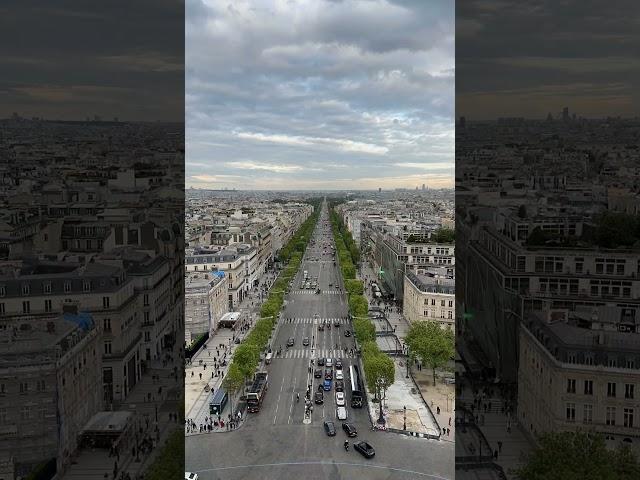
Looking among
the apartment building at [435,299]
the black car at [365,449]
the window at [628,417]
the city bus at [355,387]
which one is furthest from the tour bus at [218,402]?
the window at [628,417]

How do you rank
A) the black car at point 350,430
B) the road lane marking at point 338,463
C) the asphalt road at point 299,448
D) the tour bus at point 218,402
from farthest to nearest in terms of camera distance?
1. the tour bus at point 218,402
2. the black car at point 350,430
3. the asphalt road at point 299,448
4. the road lane marking at point 338,463

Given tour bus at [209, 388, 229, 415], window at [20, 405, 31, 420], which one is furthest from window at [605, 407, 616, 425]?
tour bus at [209, 388, 229, 415]

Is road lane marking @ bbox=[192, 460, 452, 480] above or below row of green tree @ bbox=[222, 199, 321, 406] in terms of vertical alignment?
below

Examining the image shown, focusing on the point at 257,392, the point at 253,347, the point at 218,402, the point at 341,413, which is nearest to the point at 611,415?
the point at 341,413

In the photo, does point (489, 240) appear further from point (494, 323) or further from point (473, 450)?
point (473, 450)

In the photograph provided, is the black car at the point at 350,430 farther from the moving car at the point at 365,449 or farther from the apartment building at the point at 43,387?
the apartment building at the point at 43,387

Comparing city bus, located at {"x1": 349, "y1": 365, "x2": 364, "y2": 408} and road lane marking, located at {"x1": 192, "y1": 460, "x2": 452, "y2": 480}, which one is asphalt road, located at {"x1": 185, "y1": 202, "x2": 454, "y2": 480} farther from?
city bus, located at {"x1": 349, "y1": 365, "x2": 364, "y2": 408}

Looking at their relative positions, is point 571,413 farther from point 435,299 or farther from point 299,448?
point 435,299

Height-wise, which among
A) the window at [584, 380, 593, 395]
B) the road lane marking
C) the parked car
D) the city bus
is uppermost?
the window at [584, 380, 593, 395]
